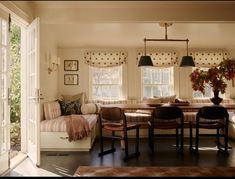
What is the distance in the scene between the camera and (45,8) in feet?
14.2

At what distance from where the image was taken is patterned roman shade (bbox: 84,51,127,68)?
22.8 feet

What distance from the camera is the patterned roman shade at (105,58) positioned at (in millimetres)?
6961

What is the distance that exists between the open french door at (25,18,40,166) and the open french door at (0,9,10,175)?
14.5 inches

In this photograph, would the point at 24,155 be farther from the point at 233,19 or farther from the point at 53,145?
the point at 233,19

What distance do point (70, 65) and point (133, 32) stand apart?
75.9 inches

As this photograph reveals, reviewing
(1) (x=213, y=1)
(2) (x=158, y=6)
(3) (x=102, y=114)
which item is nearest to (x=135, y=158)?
(3) (x=102, y=114)

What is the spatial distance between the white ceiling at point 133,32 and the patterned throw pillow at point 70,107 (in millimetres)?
1464

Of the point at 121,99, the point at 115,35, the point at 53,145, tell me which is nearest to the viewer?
the point at 53,145

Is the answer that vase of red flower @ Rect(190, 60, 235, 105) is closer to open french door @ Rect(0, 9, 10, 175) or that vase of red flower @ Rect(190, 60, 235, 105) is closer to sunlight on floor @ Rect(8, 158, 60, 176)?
sunlight on floor @ Rect(8, 158, 60, 176)

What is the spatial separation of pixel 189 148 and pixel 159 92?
238 centimetres

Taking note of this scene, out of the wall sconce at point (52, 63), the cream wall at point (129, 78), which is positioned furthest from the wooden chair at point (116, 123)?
the cream wall at point (129, 78)

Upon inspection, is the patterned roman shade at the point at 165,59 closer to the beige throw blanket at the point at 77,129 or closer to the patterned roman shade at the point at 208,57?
the patterned roman shade at the point at 208,57

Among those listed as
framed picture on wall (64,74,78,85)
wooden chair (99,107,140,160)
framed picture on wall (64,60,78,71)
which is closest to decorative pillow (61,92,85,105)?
framed picture on wall (64,74,78,85)

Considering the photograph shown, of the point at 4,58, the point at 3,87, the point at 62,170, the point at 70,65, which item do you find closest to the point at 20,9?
the point at 4,58
